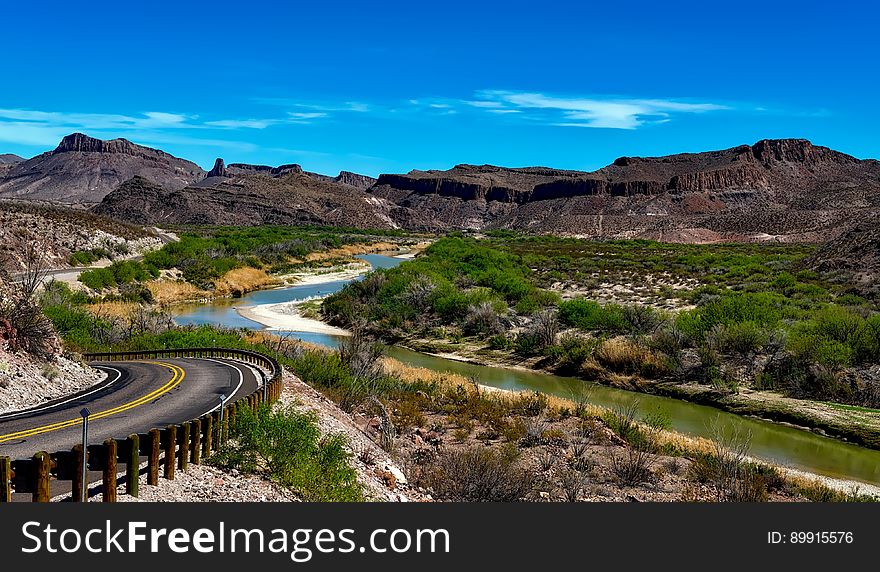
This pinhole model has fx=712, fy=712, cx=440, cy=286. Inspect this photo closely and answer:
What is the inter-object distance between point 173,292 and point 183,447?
44.8 m

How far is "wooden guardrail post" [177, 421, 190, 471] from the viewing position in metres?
8.80

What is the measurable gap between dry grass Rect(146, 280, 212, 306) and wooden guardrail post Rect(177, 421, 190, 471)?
40.9 meters

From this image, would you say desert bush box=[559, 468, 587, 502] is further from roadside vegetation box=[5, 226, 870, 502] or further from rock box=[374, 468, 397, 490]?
rock box=[374, 468, 397, 490]

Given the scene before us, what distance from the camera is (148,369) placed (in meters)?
18.6

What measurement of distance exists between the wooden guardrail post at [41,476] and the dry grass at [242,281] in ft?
161

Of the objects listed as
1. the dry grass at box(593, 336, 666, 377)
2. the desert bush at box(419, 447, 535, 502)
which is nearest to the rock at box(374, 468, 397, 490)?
the desert bush at box(419, 447, 535, 502)

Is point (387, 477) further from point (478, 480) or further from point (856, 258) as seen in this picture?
point (856, 258)

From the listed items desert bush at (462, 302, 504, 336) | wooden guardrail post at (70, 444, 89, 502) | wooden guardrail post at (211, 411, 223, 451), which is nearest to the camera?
wooden guardrail post at (70, 444, 89, 502)

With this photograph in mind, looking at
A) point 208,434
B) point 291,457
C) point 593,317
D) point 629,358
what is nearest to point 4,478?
point 208,434

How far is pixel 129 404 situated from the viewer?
13477 millimetres

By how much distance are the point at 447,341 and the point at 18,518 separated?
29.2 metres

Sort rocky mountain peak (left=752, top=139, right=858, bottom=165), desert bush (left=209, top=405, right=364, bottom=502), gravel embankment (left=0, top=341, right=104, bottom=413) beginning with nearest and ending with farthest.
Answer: desert bush (left=209, top=405, right=364, bottom=502), gravel embankment (left=0, top=341, right=104, bottom=413), rocky mountain peak (left=752, top=139, right=858, bottom=165)

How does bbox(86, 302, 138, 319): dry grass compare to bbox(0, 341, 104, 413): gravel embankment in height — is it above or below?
below

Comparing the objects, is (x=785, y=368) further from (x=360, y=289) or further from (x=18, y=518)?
(x=360, y=289)
